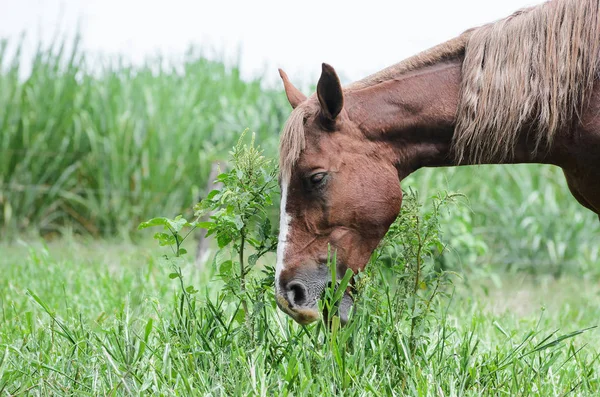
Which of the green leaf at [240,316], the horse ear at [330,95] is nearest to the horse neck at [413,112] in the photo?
the horse ear at [330,95]

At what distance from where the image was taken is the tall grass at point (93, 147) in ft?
24.8

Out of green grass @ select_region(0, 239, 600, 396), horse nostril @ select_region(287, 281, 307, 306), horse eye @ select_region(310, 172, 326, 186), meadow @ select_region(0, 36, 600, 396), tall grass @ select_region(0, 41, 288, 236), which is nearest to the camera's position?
green grass @ select_region(0, 239, 600, 396)

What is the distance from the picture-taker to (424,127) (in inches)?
119

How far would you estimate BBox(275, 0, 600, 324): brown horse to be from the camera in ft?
9.21

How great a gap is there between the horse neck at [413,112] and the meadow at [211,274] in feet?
0.69

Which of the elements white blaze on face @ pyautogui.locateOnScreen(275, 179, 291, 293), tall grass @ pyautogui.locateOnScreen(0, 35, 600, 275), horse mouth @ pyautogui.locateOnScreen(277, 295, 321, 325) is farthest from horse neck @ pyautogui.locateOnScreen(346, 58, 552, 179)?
tall grass @ pyautogui.locateOnScreen(0, 35, 600, 275)

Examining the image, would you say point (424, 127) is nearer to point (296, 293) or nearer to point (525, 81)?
point (525, 81)

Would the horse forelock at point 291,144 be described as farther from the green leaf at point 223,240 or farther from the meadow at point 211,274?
the green leaf at point 223,240

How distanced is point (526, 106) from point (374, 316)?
996 millimetres

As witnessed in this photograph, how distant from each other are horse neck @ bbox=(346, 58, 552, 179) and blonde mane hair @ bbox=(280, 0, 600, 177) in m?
0.06

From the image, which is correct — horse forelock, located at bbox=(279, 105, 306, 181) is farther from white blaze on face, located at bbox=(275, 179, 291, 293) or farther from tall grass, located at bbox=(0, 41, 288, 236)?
tall grass, located at bbox=(0, 41, 288, 236)

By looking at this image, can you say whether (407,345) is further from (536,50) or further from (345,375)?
(536,50)

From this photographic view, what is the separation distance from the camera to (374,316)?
8.99 feet

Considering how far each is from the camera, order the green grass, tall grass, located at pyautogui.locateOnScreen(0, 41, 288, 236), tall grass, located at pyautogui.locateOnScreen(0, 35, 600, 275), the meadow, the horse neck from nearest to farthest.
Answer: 1. the green grass
2. the meadow
3. the horse neck
4. tall grass, located at pyautogui.locateOnScreen(0, 35, 600, 275)
5. tall grass, located at pyautogui.locateOnScreen(0, 41, 288, 236)
